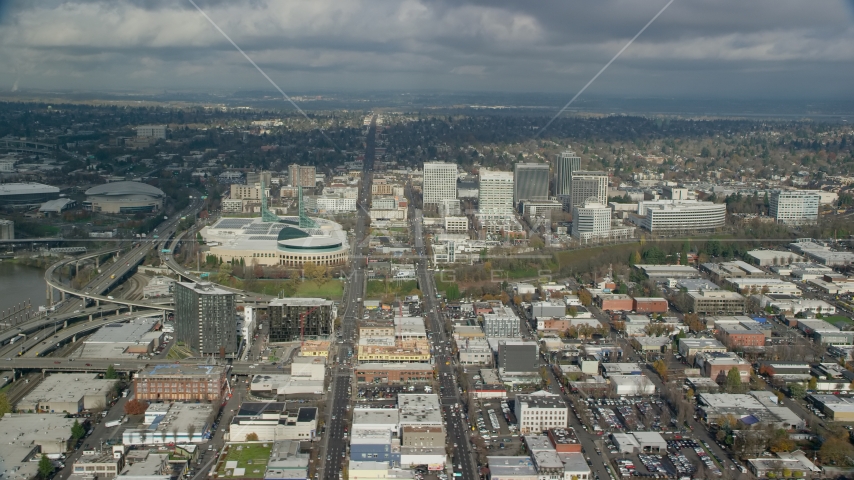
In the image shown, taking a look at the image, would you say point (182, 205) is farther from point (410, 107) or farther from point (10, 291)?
point (410, 107)

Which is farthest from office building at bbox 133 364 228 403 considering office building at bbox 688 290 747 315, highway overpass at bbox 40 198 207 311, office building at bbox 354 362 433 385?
office building at bbox 688 290 747 315

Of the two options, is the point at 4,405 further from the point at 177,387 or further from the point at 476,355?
the point at 476,355

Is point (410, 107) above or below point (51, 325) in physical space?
above

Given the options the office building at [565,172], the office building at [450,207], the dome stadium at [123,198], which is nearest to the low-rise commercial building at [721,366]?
the office building at [450,207]

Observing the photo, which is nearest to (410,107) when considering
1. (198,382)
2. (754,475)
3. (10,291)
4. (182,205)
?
(182,205)

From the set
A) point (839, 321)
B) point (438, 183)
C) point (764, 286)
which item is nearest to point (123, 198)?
point (438, 183)

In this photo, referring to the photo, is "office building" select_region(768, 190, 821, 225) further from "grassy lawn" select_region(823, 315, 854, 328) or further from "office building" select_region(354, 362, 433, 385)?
"office building" select_region(354, 362, 433, 385)
